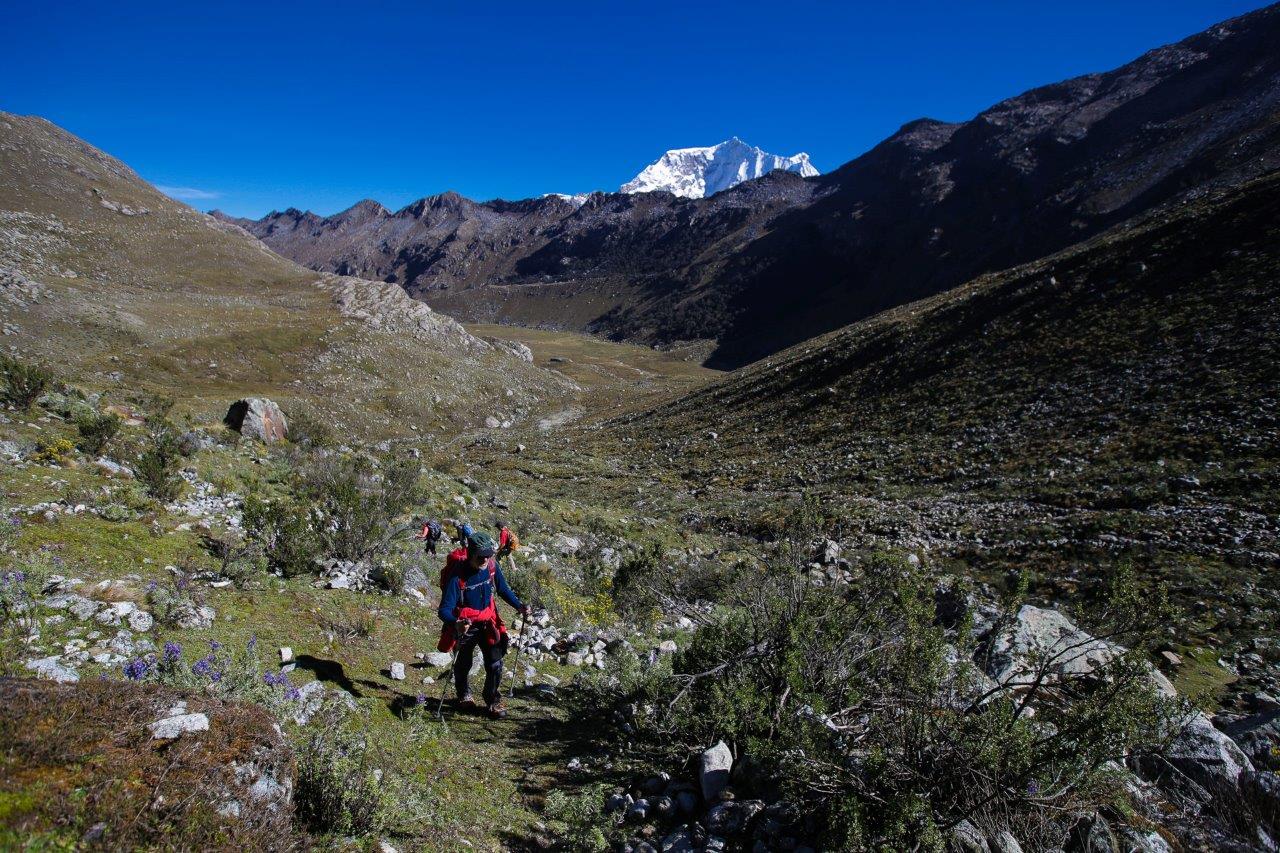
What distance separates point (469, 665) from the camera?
20.6 feet

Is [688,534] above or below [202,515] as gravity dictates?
below

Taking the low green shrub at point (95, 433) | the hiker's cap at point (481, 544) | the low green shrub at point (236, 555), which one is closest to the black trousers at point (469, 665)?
the hiker's cap at point (481, 544)

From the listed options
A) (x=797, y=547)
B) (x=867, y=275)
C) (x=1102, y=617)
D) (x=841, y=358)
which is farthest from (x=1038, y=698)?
(x=867, y=275)

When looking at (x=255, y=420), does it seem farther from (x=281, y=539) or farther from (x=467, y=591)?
(x=467, y=591)

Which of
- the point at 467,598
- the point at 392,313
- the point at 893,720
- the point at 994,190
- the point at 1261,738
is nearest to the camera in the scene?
the point at 1261,738

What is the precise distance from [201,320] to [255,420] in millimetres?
42621

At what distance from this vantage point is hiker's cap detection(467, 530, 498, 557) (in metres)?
6.28

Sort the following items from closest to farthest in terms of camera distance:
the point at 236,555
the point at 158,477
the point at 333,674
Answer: the point at 333,674, the point at 236,555, the point at 158,477

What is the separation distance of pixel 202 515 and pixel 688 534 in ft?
43.6

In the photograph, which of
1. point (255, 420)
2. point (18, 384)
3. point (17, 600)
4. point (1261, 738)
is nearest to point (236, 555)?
point (17, 600)

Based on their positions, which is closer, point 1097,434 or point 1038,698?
point 1038,698

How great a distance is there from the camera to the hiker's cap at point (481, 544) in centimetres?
628

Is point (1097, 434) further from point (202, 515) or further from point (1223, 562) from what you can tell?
point (202, 515)

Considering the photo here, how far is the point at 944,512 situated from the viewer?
16.9 m
